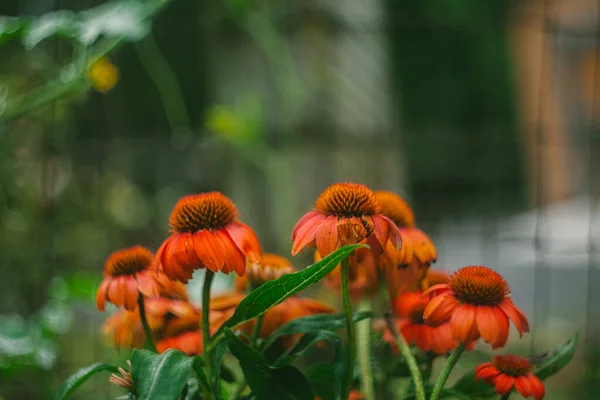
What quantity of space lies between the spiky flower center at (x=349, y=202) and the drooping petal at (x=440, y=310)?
0.07 meters

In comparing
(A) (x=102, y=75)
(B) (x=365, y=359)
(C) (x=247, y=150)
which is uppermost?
(A) (x=102, y=75)

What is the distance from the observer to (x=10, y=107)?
103cm

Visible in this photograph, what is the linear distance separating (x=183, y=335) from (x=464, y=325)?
0.23 m

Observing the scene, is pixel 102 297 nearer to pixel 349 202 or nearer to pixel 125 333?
pixel 125 333

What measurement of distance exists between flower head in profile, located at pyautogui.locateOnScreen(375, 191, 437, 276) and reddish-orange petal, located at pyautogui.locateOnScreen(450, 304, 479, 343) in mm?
62

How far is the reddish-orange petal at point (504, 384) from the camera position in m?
0.45

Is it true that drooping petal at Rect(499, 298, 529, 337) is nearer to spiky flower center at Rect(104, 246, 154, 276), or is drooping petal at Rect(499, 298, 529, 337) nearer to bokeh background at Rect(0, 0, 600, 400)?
spiky flower center at Rect(104, 246, 154, 276)

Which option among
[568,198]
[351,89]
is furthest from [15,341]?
[568,198]

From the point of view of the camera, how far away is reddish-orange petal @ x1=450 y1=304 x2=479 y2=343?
0.42 metres

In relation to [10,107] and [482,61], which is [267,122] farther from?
[482,61]

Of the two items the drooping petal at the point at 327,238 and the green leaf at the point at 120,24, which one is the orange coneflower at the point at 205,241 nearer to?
the drooping petal at the point at 327,238

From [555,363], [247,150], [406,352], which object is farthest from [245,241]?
[247,150]

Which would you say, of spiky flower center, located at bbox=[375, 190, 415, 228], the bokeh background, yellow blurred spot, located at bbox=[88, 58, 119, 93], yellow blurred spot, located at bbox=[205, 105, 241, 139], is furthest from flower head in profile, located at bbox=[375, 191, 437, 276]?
yellow blurred spot, located at bbox=[205, 105, 241, 139]

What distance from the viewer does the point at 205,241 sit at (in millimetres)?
476
